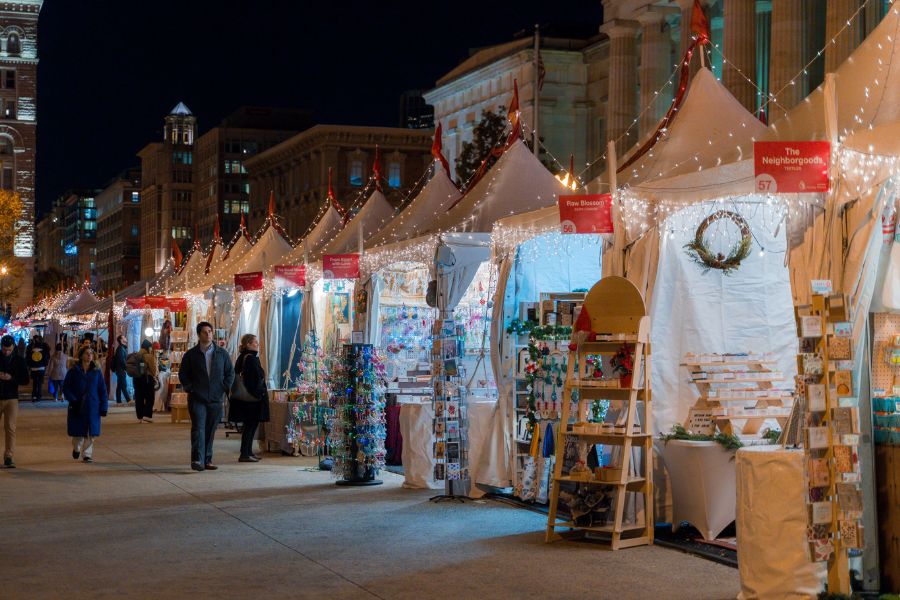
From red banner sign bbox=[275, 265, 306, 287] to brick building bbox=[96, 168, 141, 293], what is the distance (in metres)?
144

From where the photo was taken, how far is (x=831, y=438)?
8125 millimetres

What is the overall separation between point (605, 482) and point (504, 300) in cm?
355

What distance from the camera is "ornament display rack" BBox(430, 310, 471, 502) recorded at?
1337 centimetres

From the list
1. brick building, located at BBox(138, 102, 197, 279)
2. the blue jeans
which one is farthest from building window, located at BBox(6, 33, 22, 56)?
the blue jeans

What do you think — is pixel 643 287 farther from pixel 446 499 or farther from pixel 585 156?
pixel 585 156

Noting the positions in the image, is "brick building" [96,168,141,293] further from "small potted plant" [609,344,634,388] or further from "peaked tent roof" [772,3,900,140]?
"peaked tent roof" [772,3,900,140]

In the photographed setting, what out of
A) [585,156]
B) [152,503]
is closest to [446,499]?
[152,503]

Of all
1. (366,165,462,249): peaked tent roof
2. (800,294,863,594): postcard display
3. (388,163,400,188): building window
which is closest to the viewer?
(800,294,863,594): postcard display

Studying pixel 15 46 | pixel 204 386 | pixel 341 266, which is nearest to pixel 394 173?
pixel 15 46

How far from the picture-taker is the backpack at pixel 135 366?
1035 inches

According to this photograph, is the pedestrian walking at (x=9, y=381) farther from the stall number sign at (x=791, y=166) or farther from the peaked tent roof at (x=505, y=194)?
the stall number sign at (x=791, y=166)

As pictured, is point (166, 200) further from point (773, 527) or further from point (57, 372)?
point (773, 527)

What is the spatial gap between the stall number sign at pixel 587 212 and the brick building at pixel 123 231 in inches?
6100

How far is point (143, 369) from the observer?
2644 centimetres
